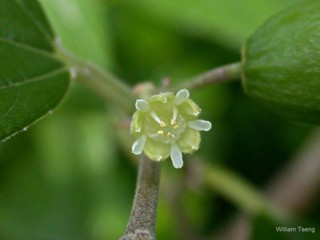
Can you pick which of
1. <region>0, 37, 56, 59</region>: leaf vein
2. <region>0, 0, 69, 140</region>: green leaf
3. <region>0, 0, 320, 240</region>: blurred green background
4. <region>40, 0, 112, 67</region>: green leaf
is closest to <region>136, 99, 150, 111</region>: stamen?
<region>0, 0, 69, 140</region>: green leaf

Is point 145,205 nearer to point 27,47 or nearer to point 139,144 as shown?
point 139,144

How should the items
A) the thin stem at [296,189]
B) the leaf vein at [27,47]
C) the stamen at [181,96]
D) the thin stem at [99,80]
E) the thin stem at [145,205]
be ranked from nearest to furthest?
the thin stem at [145,205] < the stamen at [181,96] < the leaf vein at [27,47] < the thin stem at [99,80] < the thin stem at [296,189]

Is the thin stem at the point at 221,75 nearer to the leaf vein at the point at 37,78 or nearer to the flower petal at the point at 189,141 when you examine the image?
the flower petal at the point at 189,141

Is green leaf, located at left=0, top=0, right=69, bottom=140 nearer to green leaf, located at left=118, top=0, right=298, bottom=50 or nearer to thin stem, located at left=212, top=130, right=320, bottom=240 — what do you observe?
green leaf, located at left=118, top=0, right=298, bottom=50

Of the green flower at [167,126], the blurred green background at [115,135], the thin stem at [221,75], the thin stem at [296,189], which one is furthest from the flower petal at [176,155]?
the thin stem at [296,189]

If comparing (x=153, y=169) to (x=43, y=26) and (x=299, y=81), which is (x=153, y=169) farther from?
(x=43, y=26)

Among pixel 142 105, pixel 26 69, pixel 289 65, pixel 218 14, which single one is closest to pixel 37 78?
pixel 26 69

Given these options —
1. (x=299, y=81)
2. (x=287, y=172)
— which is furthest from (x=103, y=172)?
(x=299, y=81)
